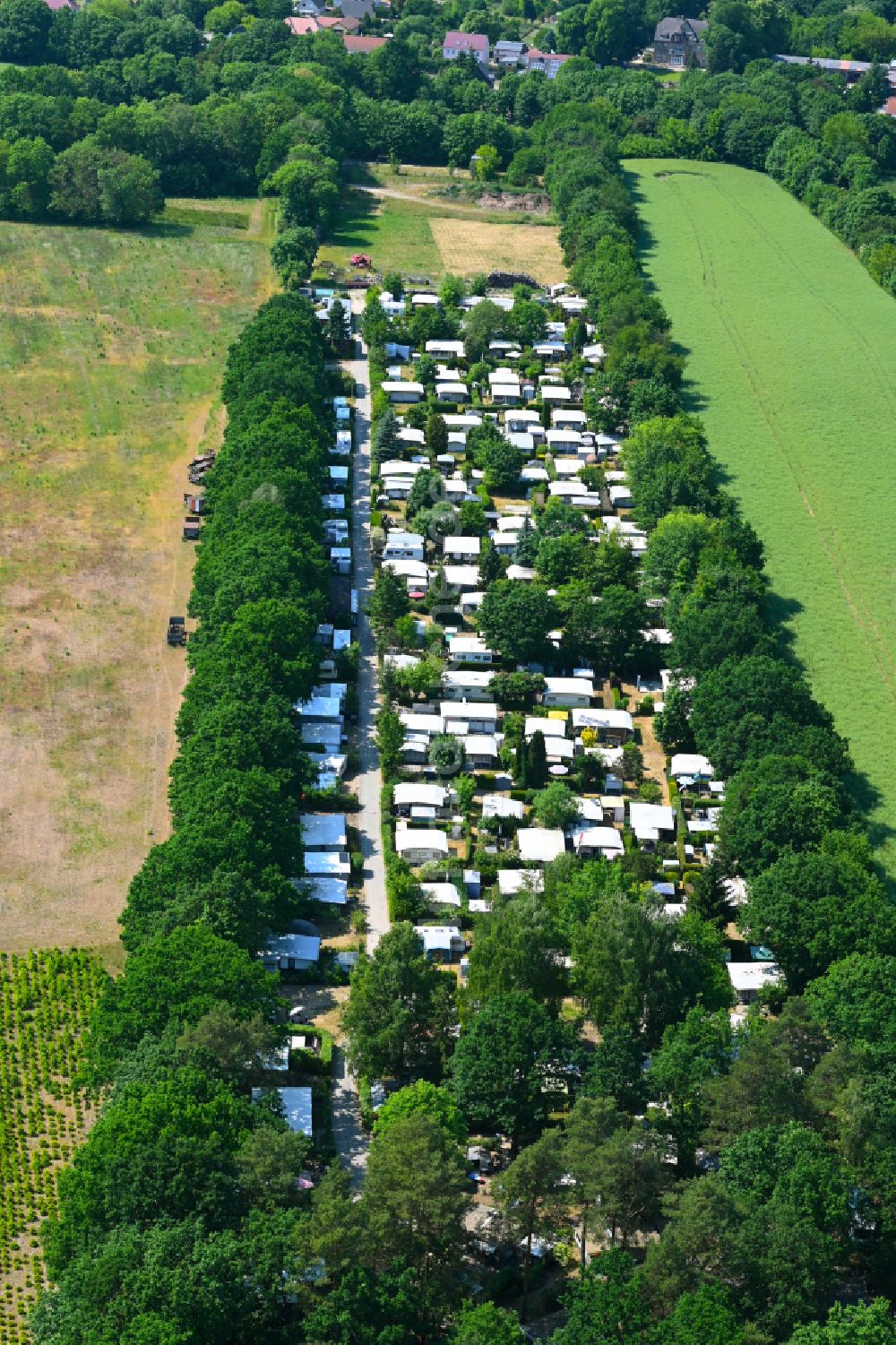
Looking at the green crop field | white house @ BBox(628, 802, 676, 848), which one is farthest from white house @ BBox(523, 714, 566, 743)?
the green crop field

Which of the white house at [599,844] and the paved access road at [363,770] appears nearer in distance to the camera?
the paved access road at [363,770]

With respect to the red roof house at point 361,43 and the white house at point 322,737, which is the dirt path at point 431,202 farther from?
the white house at point 322,737

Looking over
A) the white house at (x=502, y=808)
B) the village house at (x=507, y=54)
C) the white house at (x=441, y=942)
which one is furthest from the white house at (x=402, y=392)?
the village house at (x=507, y=54)

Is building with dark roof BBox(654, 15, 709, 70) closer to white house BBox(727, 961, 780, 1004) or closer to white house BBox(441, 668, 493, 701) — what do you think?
white house BBox(441, 668, 493, 701)

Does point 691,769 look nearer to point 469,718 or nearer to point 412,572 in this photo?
point 469,718

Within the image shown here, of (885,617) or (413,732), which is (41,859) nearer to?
(413,732)
